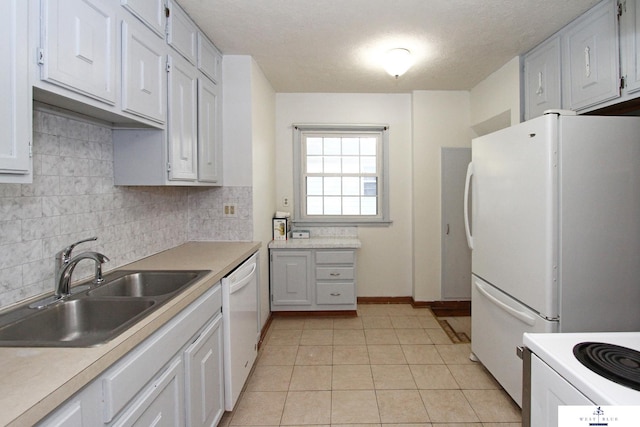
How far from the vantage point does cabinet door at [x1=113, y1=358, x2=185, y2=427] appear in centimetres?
105

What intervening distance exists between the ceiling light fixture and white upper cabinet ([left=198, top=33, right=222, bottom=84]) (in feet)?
4.65

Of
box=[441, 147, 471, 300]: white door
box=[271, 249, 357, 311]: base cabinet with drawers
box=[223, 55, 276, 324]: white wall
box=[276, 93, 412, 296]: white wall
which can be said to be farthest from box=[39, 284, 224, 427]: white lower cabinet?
box=[441, 147, 471, 300]: white door

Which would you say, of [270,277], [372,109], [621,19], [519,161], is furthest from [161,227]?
[621,19]

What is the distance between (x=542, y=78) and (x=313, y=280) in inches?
108

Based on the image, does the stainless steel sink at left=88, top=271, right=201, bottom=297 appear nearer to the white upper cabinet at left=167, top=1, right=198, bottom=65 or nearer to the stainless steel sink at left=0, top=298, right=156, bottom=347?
the stainless steel sink at left=0, top=298, right=156, bottom=347

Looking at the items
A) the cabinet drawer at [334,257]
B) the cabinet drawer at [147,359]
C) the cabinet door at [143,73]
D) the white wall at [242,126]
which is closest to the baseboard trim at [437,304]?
the cabinet drawer at [334,257]

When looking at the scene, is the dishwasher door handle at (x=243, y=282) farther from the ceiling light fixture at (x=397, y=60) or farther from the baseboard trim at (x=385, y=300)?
the ceiling light fixture at (x=397, y=60)

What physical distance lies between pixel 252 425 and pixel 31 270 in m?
1.43

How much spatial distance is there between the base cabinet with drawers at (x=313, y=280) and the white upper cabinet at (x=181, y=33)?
6.57 feet

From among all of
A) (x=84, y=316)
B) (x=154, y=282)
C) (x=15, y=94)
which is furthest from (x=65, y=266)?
(x=15, y=94)

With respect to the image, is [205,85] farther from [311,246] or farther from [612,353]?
[612,353]

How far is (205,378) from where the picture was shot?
64.1 inches

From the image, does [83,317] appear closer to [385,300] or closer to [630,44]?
[630,44]

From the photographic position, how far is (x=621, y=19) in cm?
188
